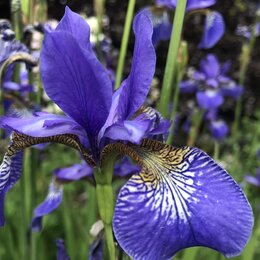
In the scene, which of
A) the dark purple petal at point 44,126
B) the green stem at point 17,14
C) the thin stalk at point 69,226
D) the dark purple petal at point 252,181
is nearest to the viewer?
the dark purple petal at point 44,126

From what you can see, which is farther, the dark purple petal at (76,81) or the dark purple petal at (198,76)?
the dark purple petal at (198,76)

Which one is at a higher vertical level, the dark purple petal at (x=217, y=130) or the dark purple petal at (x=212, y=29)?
the dark purple petal at (x=212, y=29)

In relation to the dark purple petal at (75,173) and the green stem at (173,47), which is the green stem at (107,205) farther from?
the dark purple petal at (75,173)

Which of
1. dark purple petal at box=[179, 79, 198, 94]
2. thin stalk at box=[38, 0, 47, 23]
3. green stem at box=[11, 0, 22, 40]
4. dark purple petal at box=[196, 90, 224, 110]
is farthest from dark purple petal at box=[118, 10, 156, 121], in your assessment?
dark purple petal at box=[179, 79, 198, 94]

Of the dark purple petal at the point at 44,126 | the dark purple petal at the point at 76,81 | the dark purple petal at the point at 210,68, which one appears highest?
the dark purple petal at the point at 76,81

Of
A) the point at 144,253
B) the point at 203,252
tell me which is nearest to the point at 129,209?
the point at 144,253

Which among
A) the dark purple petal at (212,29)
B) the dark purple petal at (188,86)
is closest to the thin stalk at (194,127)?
the dark purple petal at (188,86)

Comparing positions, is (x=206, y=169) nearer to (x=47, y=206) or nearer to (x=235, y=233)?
(x=235, y=233)
